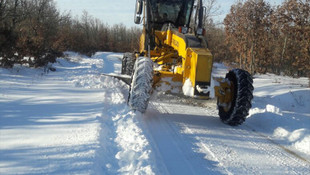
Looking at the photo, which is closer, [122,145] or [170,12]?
[122,145]

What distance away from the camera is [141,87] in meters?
5.39

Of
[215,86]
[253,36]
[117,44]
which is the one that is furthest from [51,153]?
[117,44]

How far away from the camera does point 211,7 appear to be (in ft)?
66.7

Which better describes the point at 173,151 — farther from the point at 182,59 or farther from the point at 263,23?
the point at 263,23

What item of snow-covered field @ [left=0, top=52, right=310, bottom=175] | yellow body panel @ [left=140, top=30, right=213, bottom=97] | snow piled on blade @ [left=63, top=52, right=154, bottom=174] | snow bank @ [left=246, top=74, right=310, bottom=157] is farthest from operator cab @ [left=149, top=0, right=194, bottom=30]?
snow bank @ [left=246, top=74, right=310, bottom=157]

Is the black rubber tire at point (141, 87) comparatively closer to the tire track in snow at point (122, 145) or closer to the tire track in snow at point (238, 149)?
the tire track in snow at point (122, 145)

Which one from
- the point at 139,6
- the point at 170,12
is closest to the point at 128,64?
the point at 170,12

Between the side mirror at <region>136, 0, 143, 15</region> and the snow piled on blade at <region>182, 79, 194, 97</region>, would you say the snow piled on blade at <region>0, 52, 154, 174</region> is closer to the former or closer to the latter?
the snow piled on blade at <region>182, 79, 194, 97</region>

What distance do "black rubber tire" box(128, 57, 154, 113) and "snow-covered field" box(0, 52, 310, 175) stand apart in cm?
26

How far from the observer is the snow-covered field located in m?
3.26

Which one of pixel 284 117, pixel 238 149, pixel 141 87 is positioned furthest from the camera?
pixel 284 117

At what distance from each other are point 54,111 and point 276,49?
981 inches

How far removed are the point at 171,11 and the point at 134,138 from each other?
505 cm

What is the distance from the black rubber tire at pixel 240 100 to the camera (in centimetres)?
544
